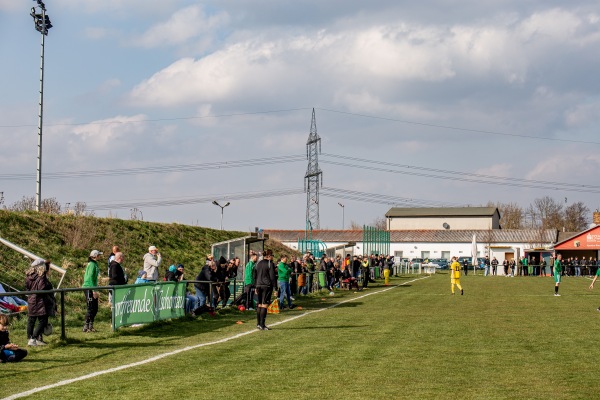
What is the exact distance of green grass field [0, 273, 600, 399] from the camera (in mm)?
10711

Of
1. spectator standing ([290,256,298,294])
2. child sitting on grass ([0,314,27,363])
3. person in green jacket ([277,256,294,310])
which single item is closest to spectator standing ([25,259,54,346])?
child sitting on grass ([0,314,27,363])

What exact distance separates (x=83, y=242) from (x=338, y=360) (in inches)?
1102

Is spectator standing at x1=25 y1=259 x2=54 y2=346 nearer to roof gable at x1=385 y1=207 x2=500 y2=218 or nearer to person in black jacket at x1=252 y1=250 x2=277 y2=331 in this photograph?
person in black jacket at x1=252 y1=250 x2=277 y2=331

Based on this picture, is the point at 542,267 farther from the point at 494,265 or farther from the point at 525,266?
the point at 494,265

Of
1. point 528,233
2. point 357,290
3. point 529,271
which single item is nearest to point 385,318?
point 357,290

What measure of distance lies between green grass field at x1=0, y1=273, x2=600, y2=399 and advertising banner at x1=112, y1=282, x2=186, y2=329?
0.39m

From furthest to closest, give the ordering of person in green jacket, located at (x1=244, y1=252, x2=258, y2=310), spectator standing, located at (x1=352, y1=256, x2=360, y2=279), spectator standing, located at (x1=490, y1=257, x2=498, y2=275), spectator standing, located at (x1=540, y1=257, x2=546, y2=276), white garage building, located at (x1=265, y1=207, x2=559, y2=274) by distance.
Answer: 1. white garage building, located at (x1=265, y1=207, x2=559, y2=274)
2. spectator standing, located at (x1=490, y1=257, x2=498, y2=275)
3. spectator standing, located at (x1=540, y1=257, x2=546, y2=276)
4. spectator standing, located at (x1=352, y1=256, x2=360, y2=279)
5. person in green jacket, located at (x1=244, y1=252, x2=258, y2=310)

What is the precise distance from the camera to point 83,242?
39.7m

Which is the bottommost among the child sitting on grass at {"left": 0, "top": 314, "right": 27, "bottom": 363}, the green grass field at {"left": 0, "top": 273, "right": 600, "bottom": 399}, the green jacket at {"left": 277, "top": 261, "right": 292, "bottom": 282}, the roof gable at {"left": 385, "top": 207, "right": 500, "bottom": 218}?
the green grass field at {"left": 0, "top": 273, "right": 600, "bottom": 399}

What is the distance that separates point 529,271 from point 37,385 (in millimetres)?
68937

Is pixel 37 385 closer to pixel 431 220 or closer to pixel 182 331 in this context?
pixel 182 331

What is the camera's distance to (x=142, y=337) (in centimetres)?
1842

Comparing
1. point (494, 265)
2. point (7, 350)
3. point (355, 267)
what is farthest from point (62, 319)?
point (494, 265)

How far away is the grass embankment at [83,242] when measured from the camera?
1232 inches
